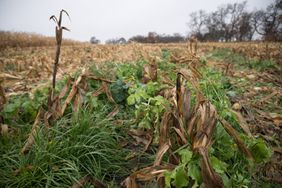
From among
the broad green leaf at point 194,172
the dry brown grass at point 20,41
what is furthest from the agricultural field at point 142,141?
the dry brown grass at point 20,41

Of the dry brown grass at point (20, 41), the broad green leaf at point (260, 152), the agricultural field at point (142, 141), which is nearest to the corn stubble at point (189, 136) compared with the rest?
the agricultural field at point (142, 141)

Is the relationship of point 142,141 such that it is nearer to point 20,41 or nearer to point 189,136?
point 189,136

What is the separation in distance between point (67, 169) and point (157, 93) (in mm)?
Result: 1361

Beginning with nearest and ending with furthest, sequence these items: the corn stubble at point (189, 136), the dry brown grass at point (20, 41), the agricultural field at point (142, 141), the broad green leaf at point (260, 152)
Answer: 1. the corn stubble at point (189, 136)
2. the agricultural field at point (142, 141)
3. the broad green leaf at point (260, 152)
4. the dry brown grass at point (20, 41)

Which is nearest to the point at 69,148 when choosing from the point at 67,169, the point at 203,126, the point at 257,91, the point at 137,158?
the point at 67,169

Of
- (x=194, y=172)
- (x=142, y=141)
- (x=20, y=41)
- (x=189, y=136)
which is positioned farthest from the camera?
(x=20, y=41)

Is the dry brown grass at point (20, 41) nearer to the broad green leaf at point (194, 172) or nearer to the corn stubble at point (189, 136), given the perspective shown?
the corn stubble at point (189, 136)

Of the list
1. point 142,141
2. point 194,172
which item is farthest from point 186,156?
point 142,141

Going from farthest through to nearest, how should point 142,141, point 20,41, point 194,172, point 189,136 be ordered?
1. point 20,41
2. point 142,141
3. point 189,136
4. point 194,172

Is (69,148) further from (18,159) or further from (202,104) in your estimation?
(202,104)

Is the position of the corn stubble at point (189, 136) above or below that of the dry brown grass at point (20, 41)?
below

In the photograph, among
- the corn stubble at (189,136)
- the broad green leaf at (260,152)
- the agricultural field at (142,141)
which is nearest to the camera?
the corn stubble at (189,136)

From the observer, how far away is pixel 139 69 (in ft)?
12.6

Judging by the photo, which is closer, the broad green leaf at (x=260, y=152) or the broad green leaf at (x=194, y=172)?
the broad green leaf at (x=194, y=172)
